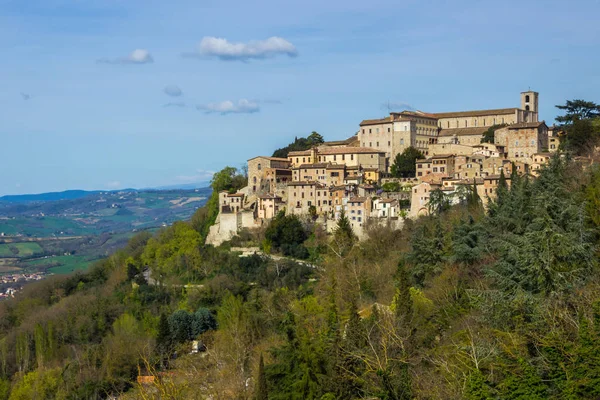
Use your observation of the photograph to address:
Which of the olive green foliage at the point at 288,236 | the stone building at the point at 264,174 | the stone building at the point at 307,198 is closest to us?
the olive green foliage at the point at 288,236

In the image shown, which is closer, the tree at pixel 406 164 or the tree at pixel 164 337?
the tree at pixel 164 337

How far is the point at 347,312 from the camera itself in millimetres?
26062

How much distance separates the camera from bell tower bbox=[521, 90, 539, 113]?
6191 centimetres

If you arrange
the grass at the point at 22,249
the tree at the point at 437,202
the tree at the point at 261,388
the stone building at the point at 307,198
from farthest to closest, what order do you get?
1. the grass at the point at 22,249
2. the stone building at the point at 307,198
3. the tree at the point at 437,202
4. the tree at the point at 261,388

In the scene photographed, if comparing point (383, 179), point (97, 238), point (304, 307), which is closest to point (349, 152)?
point (383, 179)

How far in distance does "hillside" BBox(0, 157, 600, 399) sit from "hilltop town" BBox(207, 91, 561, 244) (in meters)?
1.94

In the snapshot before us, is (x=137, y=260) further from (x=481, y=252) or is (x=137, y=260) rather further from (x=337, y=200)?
(x=481, y=252)

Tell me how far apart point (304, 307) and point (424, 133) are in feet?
93.6

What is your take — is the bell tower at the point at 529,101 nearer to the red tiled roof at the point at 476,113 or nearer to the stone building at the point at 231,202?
the red tiled roof at the point at 476,113

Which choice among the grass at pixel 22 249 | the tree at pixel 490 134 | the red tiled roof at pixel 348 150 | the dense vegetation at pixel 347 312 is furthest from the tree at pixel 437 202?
the grass at pixel 22 249

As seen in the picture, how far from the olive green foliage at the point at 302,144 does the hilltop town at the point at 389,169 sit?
3.93m

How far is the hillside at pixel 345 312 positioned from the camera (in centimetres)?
1759

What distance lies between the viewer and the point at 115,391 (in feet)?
123

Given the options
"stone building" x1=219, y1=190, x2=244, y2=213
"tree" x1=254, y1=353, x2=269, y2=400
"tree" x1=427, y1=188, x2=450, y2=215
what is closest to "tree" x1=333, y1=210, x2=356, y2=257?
"tree" x1=427, y1=188, x2=450, y2=215
